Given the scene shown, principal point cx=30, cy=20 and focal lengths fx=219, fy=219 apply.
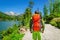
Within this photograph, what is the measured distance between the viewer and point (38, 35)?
10398 millimetres

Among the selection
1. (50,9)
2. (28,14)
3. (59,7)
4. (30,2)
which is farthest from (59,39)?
(50,9)

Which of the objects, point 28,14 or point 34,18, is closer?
point 34,18

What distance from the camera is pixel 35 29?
10281 mm

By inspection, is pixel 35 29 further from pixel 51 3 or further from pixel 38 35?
pixel 51 3

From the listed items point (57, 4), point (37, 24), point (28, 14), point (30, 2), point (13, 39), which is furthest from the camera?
point (57, 4)

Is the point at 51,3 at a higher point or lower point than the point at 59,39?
higher

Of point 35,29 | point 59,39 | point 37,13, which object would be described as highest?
point 37,13

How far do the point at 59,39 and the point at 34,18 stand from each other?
19.9 feet

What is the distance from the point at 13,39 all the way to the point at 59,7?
52195 millimetres

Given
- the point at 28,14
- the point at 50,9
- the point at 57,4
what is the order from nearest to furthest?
the point at 28,14
the point at 57,4
the point at 50,9

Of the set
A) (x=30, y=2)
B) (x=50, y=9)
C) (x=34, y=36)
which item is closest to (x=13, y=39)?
(x=34, y=36)

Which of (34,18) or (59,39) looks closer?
(34,18)

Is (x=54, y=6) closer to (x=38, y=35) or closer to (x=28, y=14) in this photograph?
(x=28, y=14)

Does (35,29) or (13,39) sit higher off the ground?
(35,29)
